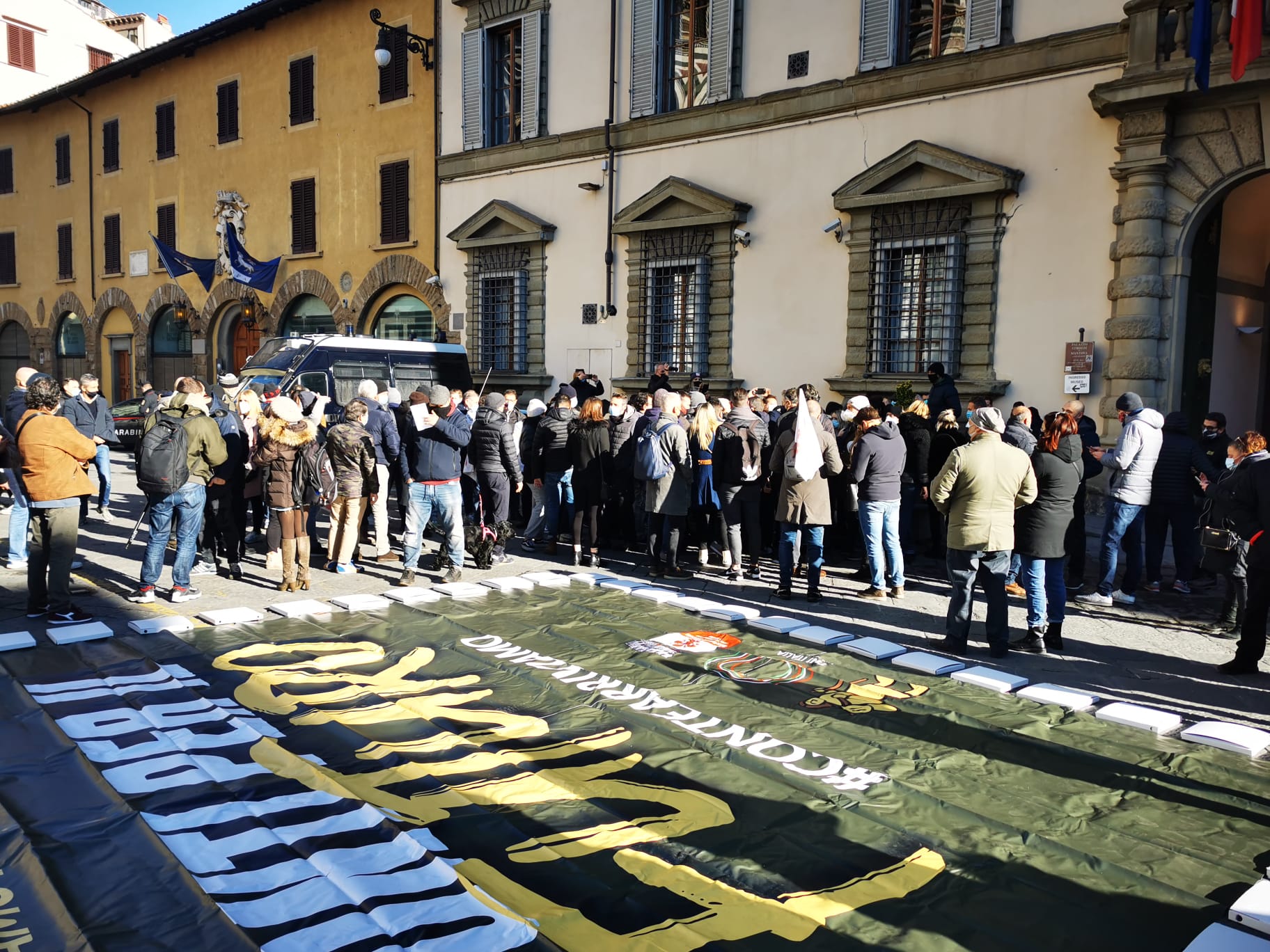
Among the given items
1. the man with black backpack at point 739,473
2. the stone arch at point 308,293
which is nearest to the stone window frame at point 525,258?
the stone arch at point 308,293

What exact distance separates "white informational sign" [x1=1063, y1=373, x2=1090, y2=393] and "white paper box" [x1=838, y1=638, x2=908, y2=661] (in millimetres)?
7359

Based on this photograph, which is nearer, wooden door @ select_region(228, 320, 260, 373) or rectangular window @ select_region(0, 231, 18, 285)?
wooden door @ select_region(228, 320, 260, 373)

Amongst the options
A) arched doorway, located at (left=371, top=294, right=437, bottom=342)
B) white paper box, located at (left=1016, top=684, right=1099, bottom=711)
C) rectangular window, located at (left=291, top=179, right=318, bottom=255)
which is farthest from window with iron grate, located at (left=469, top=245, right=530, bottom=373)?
white paper box, located at (left=1016, top=684, right=1099, bottom=711)

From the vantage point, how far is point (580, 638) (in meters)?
7.61

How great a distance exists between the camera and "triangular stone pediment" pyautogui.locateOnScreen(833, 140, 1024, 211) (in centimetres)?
1389

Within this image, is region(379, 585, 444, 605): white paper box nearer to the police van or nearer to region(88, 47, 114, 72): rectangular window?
the police van

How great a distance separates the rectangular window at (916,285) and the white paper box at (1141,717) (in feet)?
30.5

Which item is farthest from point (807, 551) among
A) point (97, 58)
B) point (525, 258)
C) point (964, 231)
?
point (97, 58)

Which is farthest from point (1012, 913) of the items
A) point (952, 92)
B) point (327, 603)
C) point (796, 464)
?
point (952, 92)

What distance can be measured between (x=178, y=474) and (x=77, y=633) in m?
1.57

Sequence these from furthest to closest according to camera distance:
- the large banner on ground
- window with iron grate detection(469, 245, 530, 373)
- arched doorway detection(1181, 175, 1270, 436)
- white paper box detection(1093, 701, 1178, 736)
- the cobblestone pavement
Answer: window with iron grate detection(469, 245, 530, 373) < arched doorway detection(1181, 175, 1270, 436) < the cobblestone pavement < white paper box detection(1093, 701, 1178, 736) < the large banner on ground

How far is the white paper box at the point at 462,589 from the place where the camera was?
29.5ft

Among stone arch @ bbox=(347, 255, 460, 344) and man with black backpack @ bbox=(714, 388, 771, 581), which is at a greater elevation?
stone arch @ bbox=(347, 255, 460, 344)

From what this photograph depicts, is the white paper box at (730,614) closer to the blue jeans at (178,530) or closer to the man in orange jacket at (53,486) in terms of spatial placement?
the blue jeans at (178,530)
